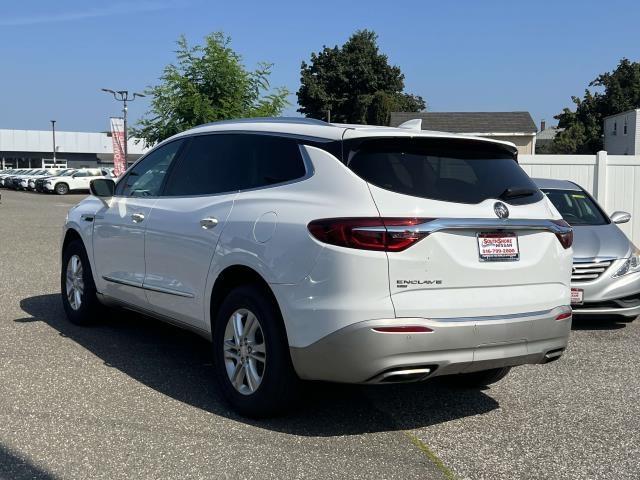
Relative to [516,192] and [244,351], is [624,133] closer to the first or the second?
[516,192]

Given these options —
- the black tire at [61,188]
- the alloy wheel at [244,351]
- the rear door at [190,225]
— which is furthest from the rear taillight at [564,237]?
the black tire at [61,188]

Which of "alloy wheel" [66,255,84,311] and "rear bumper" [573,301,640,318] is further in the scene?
"rear bumper" [573,301,640,318]

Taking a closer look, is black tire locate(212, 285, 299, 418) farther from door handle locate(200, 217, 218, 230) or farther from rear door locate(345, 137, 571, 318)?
rear door locate(345, 137, 571, 318)

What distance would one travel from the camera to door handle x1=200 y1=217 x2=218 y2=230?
15.3 feet

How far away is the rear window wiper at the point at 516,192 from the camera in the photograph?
13.9 ft

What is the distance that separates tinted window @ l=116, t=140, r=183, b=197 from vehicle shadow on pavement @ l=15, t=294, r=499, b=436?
129 centimetres

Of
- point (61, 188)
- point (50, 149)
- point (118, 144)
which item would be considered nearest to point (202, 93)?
point (118, 144)

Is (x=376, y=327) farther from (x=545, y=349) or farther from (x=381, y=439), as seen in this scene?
(x=545, y=349)

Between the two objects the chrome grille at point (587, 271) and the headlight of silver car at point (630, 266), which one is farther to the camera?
the headlight of silver car at point (630, 266)

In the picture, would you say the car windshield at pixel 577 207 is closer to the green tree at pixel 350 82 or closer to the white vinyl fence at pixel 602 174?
the white vinyl fence at pixel 602 174

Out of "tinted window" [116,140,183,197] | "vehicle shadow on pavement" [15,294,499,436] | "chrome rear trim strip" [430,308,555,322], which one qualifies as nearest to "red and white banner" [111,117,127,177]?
"vehicle shadow on pavement" [15,294,499,436]

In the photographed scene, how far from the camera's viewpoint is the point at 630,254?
7465mm

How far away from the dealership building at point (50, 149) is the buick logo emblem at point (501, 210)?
81.1 m

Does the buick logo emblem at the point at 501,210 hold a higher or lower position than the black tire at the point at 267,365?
higher
